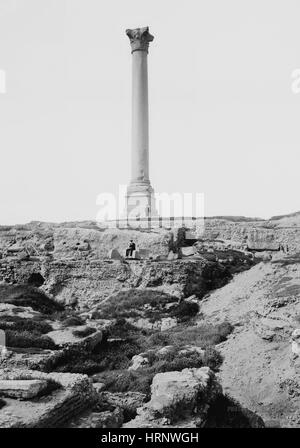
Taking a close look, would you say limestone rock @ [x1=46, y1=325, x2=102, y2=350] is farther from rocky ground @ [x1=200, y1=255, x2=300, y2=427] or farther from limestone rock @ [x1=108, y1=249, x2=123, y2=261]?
limestone rock @ [x1=108, y1=249, x2=123, y2=261]

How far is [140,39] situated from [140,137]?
682 centimetres

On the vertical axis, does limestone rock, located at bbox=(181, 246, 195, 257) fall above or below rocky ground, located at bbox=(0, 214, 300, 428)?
above

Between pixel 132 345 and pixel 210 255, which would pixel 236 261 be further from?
pixel 132 345

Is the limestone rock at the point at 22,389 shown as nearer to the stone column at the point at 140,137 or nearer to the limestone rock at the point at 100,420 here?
the limestone rock at the point at 100,420

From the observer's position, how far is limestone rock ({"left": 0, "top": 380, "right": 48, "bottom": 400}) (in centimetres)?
747

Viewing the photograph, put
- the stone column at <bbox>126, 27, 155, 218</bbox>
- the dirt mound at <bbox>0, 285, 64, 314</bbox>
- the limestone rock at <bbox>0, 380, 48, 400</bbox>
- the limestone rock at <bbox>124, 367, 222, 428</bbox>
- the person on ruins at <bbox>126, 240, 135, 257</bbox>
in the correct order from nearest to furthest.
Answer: the limestone rock at <bbox>0, 380, 48, 400</bbox> → the limestone rock at <bbox>124, 367, 222, 428</bbox> → the dirt mound at <bbox>0, 285, 64, 314</bbox> → the person on ruins at <bbox>126, 240, 135, 257</bbox> → the stone column at <bbox>126, 27, 155, 218</bbox>

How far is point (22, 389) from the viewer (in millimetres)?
7516

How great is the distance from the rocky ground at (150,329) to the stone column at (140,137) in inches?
219

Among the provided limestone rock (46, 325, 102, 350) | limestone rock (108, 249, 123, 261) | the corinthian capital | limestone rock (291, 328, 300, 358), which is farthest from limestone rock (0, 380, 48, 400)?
the corinthian capital

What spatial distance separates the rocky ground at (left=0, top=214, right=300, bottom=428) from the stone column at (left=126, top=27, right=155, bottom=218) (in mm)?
5552

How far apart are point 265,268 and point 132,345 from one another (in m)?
7.82

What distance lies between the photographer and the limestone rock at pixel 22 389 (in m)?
7.47
